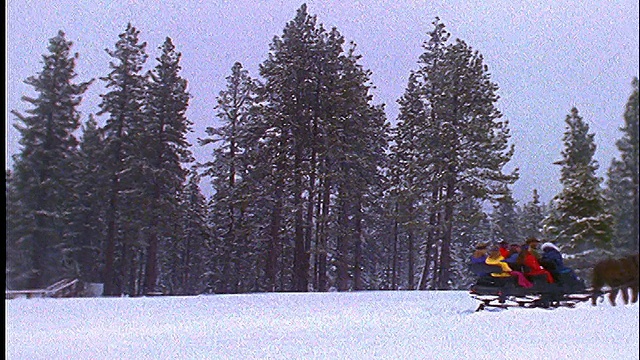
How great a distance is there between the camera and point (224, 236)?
11.2m

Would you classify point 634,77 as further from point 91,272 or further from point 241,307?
point 91,272

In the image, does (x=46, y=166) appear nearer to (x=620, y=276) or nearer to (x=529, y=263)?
(x=529, y=263)

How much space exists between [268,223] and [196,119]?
278 cm

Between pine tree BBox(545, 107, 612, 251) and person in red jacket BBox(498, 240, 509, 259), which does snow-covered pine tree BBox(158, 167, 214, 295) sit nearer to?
person in red jacket BBox(498, 240, 509, 259)

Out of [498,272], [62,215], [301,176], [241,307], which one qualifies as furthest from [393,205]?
[62,215]

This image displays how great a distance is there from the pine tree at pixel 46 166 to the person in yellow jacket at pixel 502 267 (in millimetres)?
5736

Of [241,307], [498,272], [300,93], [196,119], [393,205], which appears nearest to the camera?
[498,272]

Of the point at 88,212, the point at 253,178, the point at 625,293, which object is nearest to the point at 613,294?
the point at 625,293

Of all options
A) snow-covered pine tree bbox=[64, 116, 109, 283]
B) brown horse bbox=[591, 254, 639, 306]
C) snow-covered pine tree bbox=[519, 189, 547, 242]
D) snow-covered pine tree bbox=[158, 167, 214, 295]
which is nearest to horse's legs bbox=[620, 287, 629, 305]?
brown horse bbox=[591, 254, 639, 306]

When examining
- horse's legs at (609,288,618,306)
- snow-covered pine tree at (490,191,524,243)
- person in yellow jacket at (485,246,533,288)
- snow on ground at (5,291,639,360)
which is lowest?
snow on ground at (5,291,639,360)

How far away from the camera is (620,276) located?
1.11 m

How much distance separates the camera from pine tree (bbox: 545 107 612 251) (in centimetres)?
131

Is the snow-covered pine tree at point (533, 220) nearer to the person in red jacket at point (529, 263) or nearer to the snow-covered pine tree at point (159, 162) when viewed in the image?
the person in red jacket at point (529, 263)

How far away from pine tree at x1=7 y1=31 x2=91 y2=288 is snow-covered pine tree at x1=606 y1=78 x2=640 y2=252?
23.8 feet
